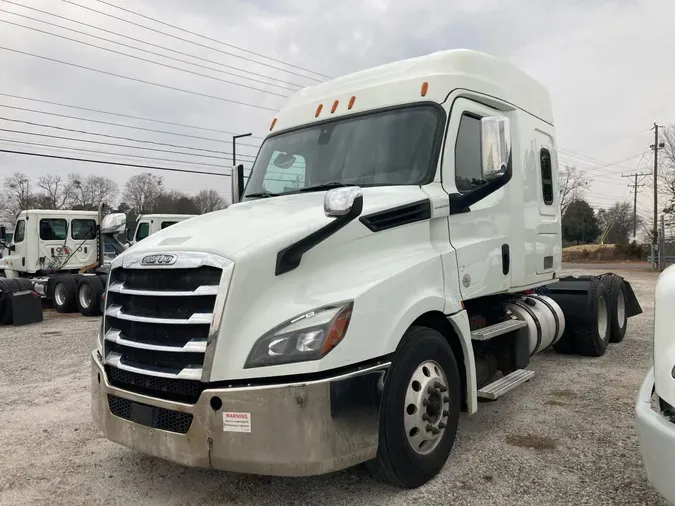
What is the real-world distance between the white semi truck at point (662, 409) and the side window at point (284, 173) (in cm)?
285

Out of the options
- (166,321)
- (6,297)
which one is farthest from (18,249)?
(166,321)

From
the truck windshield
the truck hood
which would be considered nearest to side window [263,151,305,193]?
the truck windshield

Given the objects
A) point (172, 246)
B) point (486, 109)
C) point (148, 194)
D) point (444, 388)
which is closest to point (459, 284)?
point (444, 388)

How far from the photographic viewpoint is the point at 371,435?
306 cm

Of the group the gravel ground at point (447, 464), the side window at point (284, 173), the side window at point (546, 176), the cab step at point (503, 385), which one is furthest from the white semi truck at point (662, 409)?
the side window at point (546, 176)

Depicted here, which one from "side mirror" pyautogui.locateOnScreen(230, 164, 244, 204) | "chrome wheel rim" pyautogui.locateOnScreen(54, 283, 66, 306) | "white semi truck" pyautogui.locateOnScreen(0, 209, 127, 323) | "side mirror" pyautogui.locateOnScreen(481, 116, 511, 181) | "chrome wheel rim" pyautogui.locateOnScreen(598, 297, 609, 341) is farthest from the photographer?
"white semi truck" pyautogui.locateOnScreen(0, 209, 127, 323)

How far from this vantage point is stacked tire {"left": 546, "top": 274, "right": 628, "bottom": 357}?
7.28m

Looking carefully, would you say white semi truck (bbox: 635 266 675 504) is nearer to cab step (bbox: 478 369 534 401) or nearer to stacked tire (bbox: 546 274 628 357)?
cab step (bbox: 478 369 534 401)

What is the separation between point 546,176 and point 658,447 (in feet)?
13.6

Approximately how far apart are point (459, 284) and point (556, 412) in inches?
76.0

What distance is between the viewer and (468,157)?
444cm

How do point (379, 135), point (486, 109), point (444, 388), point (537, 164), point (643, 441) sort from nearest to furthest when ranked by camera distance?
point (643, 441) < point (444, 388) < point (379, 135) < point (486, 109) < point (537, 164)

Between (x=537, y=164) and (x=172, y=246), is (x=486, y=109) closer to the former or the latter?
(x=537, y=164)

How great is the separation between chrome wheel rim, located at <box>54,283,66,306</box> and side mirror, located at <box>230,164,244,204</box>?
1028 centimetres
